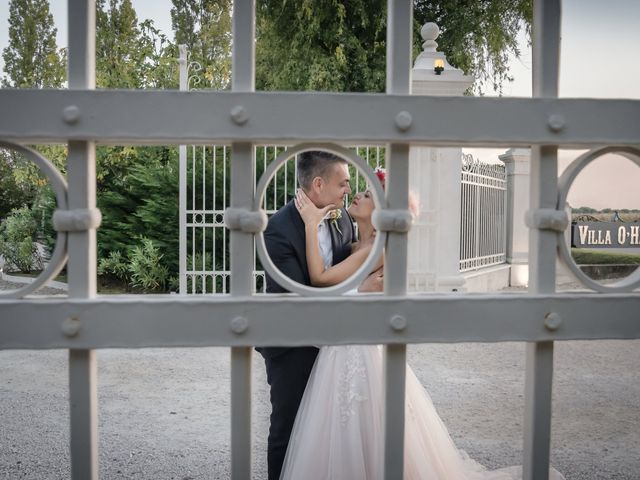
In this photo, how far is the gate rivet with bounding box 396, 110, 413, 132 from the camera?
1.00 metres

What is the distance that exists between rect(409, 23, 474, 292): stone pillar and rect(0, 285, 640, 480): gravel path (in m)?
1.78

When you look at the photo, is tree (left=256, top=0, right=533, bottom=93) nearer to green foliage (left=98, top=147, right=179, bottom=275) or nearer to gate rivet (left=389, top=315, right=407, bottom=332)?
green foliage (left=98, top=147, right=179, bottom=275)

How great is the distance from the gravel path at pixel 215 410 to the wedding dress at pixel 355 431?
2.09 ft

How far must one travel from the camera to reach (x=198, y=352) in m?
5.50

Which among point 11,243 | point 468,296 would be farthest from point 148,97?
point 11,243

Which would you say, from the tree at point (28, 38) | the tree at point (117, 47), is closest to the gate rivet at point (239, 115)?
the tree at point (117, 47)

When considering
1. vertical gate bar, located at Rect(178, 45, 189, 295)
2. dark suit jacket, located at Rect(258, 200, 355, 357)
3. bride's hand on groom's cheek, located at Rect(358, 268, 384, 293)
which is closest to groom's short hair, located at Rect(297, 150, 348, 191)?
dark suit jacket, located at Rect(258, 200, 355, 357)

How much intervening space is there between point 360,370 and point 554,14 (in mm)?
1635

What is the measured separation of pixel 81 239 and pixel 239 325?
308 millimetres

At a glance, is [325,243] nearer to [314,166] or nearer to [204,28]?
[314,166]

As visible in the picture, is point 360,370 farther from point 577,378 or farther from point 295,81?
point 295,81

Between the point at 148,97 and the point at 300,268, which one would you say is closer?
the point at 148,97

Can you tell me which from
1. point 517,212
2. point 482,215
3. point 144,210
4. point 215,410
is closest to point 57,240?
point 215,410

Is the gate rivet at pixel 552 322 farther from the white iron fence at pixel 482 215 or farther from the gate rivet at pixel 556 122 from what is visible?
the white iron fence at pixel 482 215
